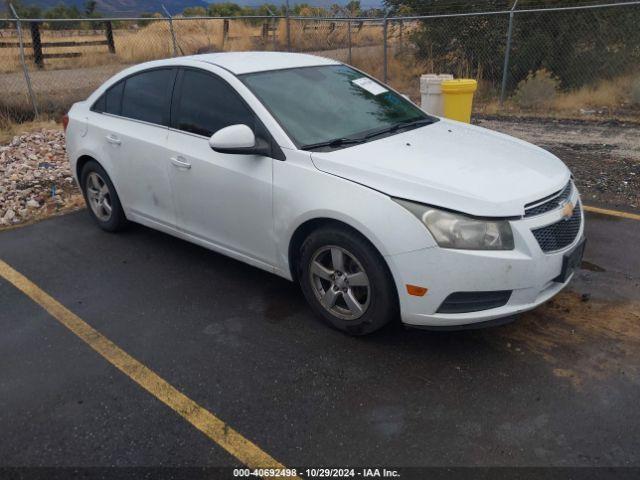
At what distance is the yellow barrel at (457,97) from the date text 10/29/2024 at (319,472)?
583 cm

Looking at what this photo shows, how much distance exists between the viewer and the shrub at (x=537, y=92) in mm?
10859

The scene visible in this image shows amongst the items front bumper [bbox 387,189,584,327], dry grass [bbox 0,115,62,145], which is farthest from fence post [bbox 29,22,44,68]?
front bumper [bbox 387,189,584,327]

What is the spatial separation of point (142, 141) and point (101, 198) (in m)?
1.07

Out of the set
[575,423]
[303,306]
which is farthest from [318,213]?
[575,423]

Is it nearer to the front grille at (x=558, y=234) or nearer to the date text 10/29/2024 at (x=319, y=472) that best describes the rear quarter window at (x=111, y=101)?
the date text 10/29/2024 at (x=319, y=472)

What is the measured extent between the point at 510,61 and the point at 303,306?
9930 millimetres

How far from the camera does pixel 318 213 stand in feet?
11.2

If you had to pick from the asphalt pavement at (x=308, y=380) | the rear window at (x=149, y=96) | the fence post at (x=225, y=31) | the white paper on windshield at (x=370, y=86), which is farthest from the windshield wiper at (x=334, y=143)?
the fence post at (x=225, y=31)

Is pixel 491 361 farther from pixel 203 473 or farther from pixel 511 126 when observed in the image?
pixel 511 126

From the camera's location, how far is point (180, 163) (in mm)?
4227

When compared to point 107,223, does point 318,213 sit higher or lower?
higher

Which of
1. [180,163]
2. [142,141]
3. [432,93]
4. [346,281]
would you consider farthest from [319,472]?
[432,93]

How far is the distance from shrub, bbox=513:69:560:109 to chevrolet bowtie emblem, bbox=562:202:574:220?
324 inches

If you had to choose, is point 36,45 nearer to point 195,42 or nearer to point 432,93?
point 195,42
